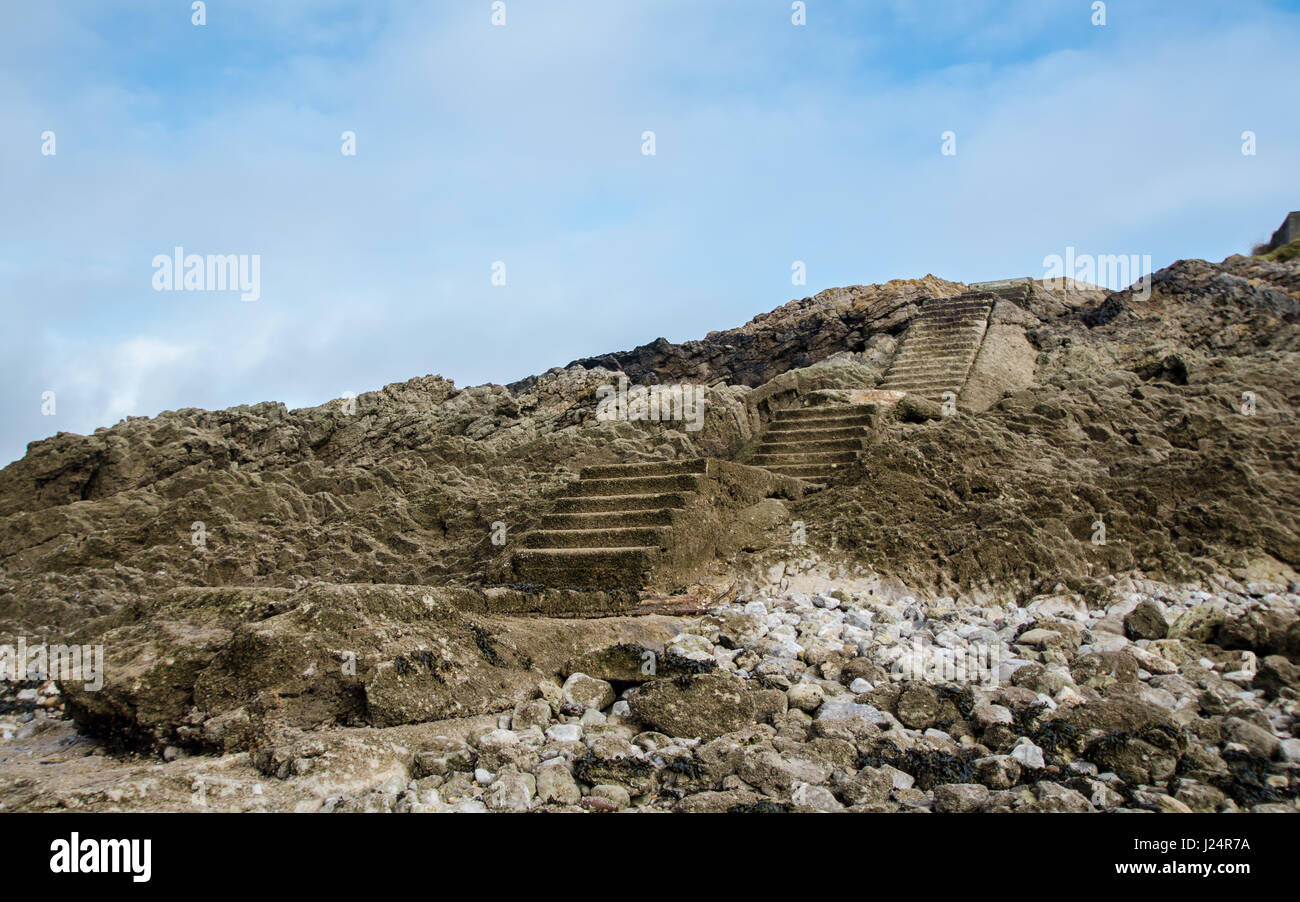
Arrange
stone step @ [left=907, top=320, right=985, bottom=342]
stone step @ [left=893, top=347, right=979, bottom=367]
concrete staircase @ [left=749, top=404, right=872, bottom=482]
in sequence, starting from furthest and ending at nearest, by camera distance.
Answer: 1. stone step @ [left=907, top=320, right=985, bottom=342]
2. stone step @ [left=893, top=347, right=979, bottom=367]
3. concrete staircase @ [left=749, top=404, right=872, bottom=482]

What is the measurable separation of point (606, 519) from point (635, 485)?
724 mm

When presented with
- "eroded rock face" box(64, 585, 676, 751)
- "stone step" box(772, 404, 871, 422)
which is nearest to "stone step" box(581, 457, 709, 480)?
"stone step" box(772, 404, 871, 422)

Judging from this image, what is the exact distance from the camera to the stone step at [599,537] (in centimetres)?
726

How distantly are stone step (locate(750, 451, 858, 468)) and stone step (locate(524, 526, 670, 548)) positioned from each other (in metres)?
2.62

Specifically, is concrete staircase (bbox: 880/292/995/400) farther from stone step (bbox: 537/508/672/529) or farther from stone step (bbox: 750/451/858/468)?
stone step (bbox: 537/508/672/529)

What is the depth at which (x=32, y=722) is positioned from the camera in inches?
224

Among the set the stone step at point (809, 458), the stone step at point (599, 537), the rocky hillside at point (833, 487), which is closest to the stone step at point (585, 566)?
the stone step at point (599, 537)

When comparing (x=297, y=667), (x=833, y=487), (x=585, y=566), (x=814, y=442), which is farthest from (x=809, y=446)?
(x=297, y=667)

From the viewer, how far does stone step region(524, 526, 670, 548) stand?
7.26m

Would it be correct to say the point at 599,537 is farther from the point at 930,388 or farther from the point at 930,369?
the point at 930,369

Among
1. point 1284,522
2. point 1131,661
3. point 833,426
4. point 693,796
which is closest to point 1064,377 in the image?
point 833,426

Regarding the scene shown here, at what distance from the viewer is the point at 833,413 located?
34.9 ft
